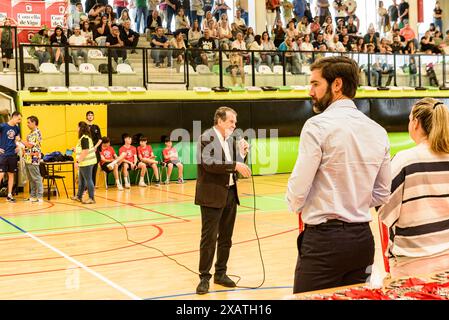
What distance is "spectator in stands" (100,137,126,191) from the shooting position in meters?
16.0

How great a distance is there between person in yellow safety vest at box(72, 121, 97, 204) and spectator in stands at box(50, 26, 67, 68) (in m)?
3.32

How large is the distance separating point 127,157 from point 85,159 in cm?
320

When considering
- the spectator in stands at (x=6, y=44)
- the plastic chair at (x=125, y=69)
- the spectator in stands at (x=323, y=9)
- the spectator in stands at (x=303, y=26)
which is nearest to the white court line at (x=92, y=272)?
the spectator in stands at (x=6, y=44)

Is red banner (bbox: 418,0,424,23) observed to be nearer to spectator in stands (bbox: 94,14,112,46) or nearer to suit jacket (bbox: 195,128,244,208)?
spectator in stands (bbox: 94,14,112,46)

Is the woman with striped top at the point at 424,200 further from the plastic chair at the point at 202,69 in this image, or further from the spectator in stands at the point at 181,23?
the spectator in stands at the point at 181,23

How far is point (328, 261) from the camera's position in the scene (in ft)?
10.3

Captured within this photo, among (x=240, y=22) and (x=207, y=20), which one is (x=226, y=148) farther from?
(x=240, y=22)

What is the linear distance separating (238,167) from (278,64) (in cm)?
1329

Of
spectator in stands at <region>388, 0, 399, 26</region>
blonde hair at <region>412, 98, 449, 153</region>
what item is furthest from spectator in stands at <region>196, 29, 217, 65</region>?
blonde hair at <region>412, 98, 449, 153</region>

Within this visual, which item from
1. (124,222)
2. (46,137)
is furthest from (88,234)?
(46,137)

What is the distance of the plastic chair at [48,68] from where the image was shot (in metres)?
16.0

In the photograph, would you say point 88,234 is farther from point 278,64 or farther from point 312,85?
point 278,64

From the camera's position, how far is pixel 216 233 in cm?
641

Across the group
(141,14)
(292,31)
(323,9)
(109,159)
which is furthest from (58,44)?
(323,9)
